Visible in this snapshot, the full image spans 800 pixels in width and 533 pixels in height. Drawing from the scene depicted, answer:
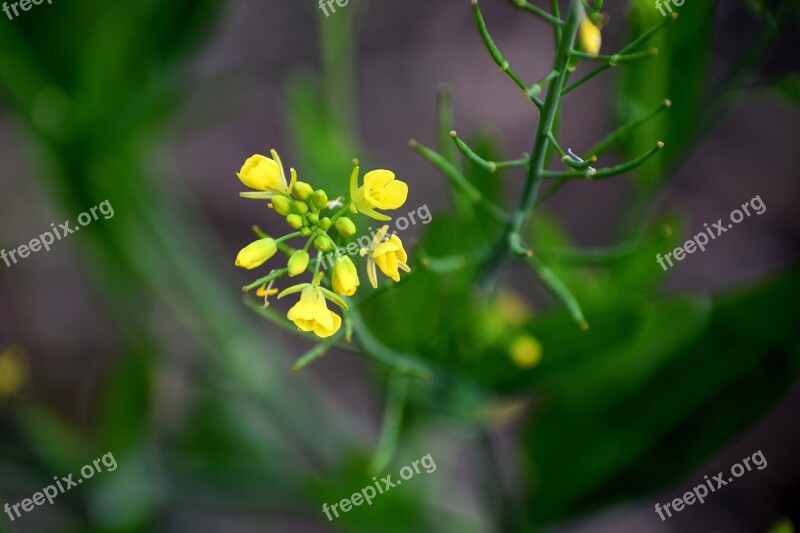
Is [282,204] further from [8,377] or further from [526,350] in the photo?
[8,377]

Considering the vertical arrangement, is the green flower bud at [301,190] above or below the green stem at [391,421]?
above

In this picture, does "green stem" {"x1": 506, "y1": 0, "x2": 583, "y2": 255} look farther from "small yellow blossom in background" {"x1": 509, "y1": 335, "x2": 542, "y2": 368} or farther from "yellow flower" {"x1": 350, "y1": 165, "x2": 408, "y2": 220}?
"small yellow blossom in background" {"x1": 509, "y1": 335, "x2": 542, "y2": 368}

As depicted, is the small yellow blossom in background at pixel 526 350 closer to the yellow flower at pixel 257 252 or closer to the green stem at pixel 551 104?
the green stem at pixel 551 104

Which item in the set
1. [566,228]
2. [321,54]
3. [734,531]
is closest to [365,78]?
[321,54]

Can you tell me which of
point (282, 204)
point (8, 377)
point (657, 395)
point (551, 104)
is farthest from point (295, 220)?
point (8, 377)

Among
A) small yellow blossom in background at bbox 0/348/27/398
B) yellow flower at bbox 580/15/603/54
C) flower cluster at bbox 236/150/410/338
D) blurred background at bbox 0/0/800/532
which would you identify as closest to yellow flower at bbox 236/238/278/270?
flower cluster at bbox 236/150/410/338

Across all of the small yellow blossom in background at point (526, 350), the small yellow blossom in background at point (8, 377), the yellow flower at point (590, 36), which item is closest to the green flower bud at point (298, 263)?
the yellow flower at point (590, 36)
